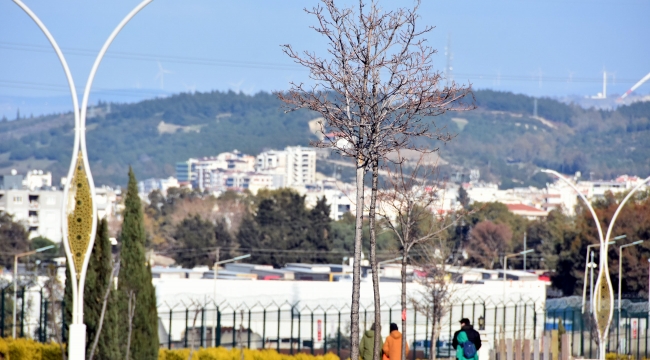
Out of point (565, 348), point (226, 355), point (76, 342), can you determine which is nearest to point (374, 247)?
point (76, 342)

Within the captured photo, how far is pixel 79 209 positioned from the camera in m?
13.8

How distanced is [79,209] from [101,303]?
3095 millimetres

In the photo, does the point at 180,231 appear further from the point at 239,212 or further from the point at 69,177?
the point at 69,177

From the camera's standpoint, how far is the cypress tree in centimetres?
1795

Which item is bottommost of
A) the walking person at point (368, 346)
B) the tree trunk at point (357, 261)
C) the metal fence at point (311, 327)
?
the metal fence at point (311, 327)

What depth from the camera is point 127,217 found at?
18219 mm

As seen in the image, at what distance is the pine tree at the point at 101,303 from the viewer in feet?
54.1

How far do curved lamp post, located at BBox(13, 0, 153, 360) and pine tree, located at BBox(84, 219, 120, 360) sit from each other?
277 centimetres

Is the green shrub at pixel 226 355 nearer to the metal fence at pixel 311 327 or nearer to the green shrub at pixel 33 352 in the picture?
the metal fence at pixel 311 327

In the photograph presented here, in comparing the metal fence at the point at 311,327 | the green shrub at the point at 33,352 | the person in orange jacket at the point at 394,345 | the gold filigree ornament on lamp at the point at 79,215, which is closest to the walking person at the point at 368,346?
the person in orange jacket at the point at 394,345

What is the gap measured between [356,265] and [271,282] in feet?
105

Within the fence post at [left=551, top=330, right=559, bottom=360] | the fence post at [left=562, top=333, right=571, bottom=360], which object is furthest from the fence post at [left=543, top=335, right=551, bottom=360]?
the fence post at [left=562, top=333, right=571, bottom=360]

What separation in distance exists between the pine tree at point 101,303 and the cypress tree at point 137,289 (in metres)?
1.13

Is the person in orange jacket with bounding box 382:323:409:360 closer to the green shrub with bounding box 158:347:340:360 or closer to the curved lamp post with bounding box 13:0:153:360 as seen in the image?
the green shrub with bounding box 158:347:340:360
